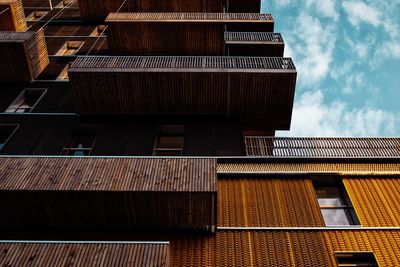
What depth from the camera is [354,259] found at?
924cm

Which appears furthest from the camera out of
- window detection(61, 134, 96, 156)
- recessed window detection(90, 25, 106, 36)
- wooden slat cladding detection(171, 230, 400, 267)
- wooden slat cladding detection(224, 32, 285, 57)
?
recessed window detection(90, 25, 106, 36)

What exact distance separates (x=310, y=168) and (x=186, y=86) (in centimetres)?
643

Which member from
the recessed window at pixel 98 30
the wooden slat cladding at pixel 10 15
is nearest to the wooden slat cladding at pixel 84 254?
the wooden slat cladding at pixel 10 15

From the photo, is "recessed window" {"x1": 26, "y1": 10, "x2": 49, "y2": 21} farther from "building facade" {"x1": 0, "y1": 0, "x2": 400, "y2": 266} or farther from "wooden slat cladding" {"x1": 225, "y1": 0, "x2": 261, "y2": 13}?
"wooden slat cladding" {"x1": 225, "y1": 0, "x2": 261, "y2": 13}

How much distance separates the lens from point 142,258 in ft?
24.3

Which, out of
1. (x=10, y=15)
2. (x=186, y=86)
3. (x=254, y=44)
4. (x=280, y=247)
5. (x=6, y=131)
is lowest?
(x=280, y=247)

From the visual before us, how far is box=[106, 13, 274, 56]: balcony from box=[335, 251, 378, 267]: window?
14.8 metres

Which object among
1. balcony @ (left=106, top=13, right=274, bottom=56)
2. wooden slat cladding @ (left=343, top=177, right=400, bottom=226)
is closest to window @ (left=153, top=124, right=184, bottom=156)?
wooden slat cladding @ (left=343, top=177, right=400, bottom=226)

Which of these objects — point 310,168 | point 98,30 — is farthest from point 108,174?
point 98,30

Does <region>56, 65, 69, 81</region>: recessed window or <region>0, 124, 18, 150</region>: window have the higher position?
<region>56, 65, 69, 81</region>: recessed window

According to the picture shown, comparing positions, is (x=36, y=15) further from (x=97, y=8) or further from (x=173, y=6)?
(x=173, y=6)

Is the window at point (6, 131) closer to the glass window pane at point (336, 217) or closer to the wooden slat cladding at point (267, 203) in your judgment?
the wooden slat cladding at point (267, 203)

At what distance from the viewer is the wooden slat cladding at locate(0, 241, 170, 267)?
7.32m

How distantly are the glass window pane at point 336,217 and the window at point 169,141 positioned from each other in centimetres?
620
